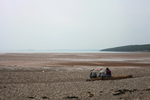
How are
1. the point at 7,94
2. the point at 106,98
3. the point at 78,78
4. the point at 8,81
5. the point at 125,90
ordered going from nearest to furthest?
the point at 106,98
the point at 7,94
the point at 125,90
the point at 8,81
the point at 78,78

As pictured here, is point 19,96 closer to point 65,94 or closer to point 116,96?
point 65,94

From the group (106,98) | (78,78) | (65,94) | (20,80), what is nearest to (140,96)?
(106,98)

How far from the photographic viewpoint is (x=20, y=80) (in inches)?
→ 635

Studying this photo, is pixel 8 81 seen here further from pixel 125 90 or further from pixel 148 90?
pixel 148 90

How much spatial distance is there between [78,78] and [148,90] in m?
7.54

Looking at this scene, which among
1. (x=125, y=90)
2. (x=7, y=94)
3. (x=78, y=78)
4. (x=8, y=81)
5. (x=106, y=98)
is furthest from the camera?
(x=78, y=78)

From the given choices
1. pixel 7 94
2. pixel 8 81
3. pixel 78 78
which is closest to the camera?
pixel 7 94

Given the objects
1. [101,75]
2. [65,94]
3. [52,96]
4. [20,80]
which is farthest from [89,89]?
[20,80]

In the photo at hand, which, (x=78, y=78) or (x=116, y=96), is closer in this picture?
(x=116, y=96)

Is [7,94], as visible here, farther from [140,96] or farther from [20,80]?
[140,96]

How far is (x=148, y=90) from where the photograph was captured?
39.3ft

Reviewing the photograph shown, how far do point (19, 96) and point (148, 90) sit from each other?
9435 mm

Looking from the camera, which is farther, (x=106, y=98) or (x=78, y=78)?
(x=78, y=78)

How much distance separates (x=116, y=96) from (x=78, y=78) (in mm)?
7336
